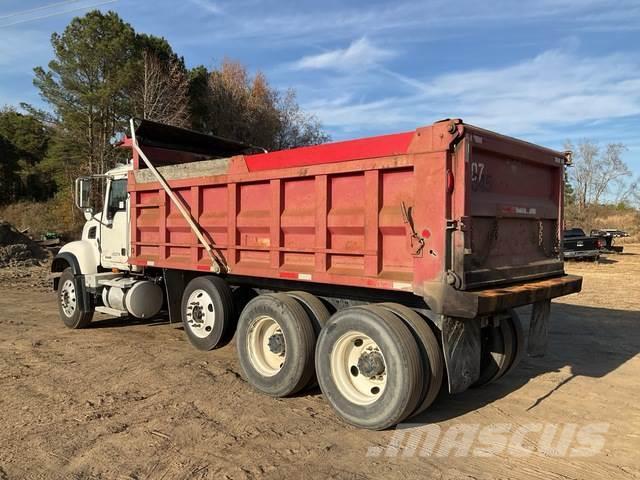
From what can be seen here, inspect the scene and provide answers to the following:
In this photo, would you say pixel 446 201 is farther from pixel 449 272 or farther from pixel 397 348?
pixel 397 348

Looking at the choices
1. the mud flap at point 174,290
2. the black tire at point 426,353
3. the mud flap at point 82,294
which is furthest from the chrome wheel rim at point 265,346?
the mud flap at point 82,294

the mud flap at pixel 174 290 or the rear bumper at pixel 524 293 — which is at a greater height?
the rear bumper at pixel 524 293

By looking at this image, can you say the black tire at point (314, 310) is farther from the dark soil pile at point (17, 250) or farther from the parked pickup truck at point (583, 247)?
the parked pickup truck at point (583, 247)

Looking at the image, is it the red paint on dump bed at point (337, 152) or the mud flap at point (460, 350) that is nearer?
the mud flap at point (460, 350)

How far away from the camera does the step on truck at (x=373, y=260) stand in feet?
14.0

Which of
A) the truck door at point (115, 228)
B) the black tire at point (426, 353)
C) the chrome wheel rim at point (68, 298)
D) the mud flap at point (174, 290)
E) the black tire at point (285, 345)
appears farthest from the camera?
the chrome wheel rim at point (68, 298)

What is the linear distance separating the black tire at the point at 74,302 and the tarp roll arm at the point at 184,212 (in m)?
2.78

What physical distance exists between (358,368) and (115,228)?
5.52m

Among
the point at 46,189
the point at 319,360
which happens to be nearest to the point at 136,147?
the point at 319,360

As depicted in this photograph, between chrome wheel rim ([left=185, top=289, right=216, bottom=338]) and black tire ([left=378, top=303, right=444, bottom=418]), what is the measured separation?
2993 mm

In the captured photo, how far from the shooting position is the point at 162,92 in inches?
1122

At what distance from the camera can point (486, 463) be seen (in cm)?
387

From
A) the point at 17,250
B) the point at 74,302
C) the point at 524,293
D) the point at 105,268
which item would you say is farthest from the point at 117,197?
the point at 17,250

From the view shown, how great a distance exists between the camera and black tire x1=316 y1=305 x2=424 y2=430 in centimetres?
425
